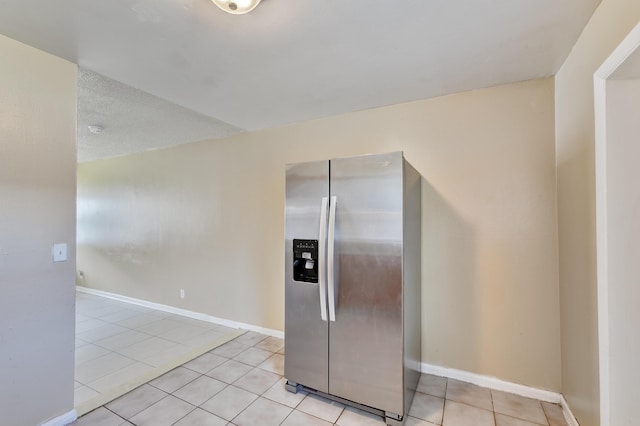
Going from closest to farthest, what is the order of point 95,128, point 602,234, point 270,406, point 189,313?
point 602,234 → point 270,406 → point 95,128 → point 189,313

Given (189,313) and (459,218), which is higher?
(459,218)

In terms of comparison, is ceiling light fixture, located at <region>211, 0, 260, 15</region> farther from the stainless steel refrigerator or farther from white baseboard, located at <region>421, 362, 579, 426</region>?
white baseboard, located at <region>421, 362, 579, 426</region>

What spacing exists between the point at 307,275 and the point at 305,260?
0.38ft

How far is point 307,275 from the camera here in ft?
7.23

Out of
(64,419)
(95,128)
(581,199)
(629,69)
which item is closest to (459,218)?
(581,199)

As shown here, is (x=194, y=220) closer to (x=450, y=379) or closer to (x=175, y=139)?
(x=175, y=139)

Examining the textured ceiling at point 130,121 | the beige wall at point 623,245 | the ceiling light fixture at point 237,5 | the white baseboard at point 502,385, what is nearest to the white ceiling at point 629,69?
the beige wall at point 623,245

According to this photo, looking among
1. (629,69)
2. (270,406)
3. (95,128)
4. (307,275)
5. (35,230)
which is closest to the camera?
(629,69)

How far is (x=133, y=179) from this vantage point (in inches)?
179

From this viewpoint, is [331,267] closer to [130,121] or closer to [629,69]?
[629,69]

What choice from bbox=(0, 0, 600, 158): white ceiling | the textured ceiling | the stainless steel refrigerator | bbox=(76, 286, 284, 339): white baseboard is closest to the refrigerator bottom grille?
the stainless steel refrigerator

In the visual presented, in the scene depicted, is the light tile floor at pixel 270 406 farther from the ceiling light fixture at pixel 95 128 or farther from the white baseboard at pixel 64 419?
the ceiling light fixture at pixel 95 128

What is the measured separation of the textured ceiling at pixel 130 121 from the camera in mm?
2457

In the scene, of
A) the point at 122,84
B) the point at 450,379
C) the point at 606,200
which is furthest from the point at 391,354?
the point at 122,84
